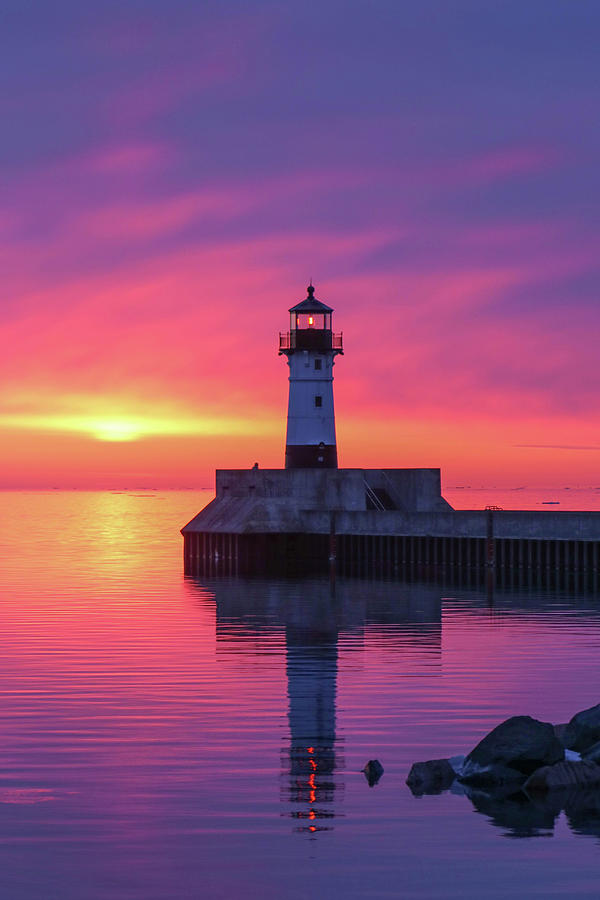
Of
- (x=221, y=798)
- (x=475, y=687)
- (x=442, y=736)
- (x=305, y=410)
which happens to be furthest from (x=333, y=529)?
(x=221, y=798)

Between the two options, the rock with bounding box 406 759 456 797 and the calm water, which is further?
the rock with bounding box 406 759 456 797

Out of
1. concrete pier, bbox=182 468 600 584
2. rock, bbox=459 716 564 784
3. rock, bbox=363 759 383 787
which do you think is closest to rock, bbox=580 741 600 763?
rock, bbox=459 716 564 784

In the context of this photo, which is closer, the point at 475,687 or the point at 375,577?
the point at 475,687

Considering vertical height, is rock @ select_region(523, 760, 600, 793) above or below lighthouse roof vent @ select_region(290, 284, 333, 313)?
below

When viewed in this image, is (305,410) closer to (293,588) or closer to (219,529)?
(219,529)

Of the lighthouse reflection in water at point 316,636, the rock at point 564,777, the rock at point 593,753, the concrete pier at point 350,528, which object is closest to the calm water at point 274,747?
the lighthouse reflection in water at point 316,636

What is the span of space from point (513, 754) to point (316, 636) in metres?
18.2

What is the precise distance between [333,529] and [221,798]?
47136mm

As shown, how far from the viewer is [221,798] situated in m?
16.0

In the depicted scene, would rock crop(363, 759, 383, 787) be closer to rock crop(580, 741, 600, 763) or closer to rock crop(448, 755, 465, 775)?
rock crop(448, 755, 465, 775)

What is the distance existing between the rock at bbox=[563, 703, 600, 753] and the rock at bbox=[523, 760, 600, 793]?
3.45 feet

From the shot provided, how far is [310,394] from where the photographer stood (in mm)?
64250

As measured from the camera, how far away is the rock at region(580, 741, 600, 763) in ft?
57.4

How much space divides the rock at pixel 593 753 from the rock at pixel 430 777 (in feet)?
6.21
